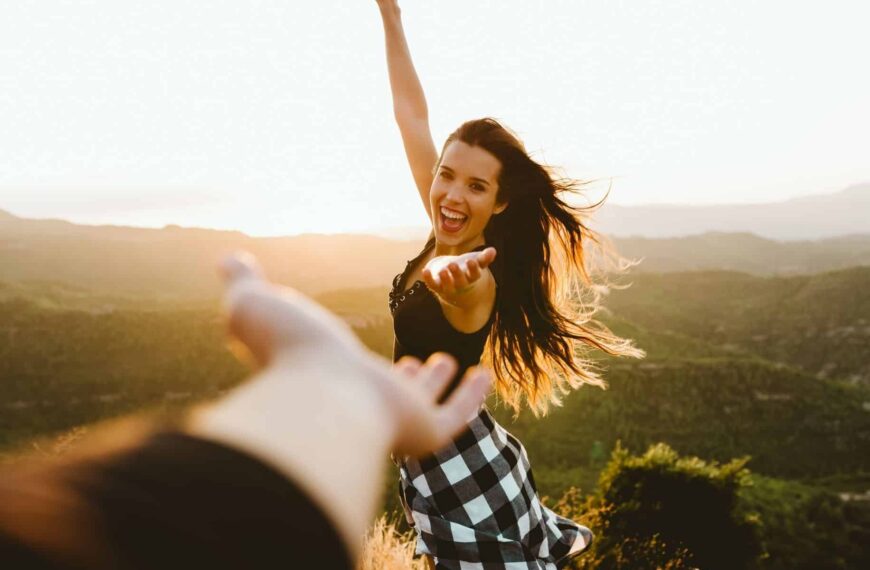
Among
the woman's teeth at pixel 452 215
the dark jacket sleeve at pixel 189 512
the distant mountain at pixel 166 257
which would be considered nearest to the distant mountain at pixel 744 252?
the distant mountain at pixel 166 257

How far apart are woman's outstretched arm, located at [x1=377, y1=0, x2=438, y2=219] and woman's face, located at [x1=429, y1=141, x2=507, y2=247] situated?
1.54 feet

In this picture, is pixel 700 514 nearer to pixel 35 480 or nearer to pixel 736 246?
pixel 35 480

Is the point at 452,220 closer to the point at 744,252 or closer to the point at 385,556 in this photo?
the point at 385,556

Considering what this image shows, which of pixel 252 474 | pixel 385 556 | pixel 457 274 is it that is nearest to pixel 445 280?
pixel 457 274

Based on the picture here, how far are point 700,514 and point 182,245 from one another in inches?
3644

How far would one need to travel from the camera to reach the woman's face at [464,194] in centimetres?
314

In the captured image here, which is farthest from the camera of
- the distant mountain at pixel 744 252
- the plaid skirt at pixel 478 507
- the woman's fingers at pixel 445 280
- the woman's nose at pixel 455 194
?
the distant mountain at pixel 744 252

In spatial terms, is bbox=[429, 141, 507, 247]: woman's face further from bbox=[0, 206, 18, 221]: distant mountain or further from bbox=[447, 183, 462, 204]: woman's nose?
bbox=[0, 206, 18, 221]: distant mountain

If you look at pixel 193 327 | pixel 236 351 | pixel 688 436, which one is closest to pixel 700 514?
pixel 236 351

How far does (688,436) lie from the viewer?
42.2m

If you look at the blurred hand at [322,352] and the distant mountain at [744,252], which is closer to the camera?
the blurred hand at [322,352]

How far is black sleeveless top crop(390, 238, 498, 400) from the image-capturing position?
2.48m

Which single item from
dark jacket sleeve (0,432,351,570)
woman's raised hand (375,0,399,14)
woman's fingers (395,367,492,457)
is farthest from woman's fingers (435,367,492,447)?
woman's raised hand (375,0,399,14)

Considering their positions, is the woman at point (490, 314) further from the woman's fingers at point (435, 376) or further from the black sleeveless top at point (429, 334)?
the woman's fingers at point (435, 376)
